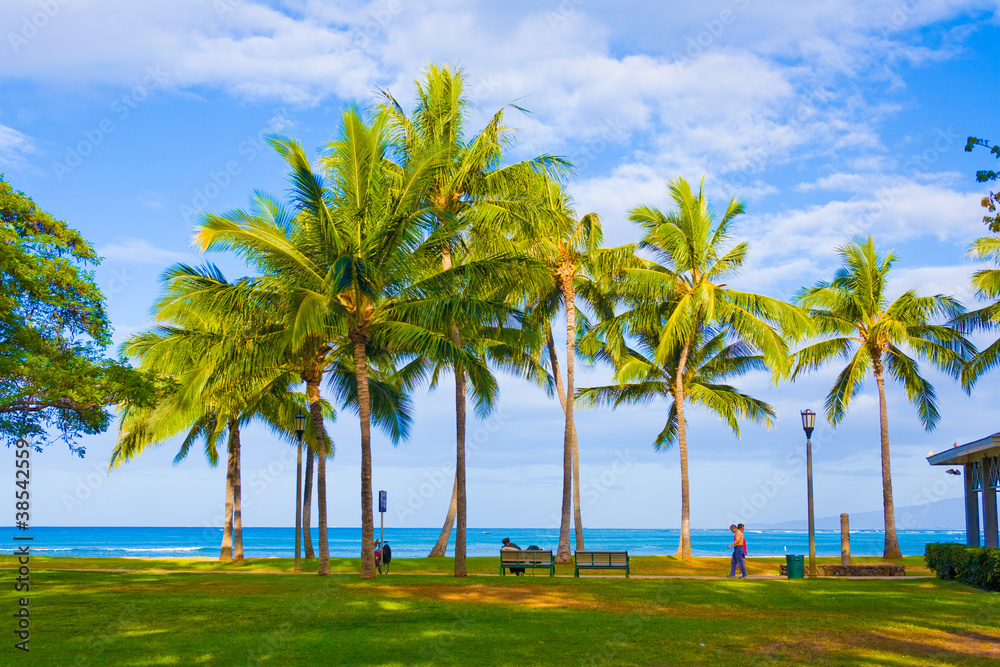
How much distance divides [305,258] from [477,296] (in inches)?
179

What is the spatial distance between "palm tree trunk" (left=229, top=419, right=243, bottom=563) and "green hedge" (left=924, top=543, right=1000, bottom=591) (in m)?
24.0

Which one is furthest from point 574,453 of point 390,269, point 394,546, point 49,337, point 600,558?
point 394,546

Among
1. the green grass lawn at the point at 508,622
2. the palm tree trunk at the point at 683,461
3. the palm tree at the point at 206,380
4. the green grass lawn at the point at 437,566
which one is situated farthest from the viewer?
the palm tree trunk at the point at 683,461

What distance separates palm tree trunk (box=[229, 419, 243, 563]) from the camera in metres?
32.6

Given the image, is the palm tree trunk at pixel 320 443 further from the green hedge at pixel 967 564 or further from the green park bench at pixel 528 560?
the green hedge at pixel 967 564

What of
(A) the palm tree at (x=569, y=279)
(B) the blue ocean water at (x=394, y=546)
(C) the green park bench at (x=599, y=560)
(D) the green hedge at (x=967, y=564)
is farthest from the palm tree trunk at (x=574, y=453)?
(B) the blue ocean water at (x=394, y=546)

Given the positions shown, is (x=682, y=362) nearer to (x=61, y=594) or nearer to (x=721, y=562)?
(x=721, y=562)

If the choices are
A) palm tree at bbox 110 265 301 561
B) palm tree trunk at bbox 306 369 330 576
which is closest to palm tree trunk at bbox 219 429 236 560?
palm tree at bbox 110 265 301 561

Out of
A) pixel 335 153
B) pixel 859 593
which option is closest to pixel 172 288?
pixel 335 153

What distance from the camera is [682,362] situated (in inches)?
1196

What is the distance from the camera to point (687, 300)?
28719mm

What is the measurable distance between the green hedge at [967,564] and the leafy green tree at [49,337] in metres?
17.6

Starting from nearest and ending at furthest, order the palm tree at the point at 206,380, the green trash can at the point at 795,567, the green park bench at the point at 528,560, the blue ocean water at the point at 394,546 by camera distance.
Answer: the palm tree at the point at 206,380 → the green trash can at the point at 795,567 → the green park bench at the point at 528,560 → the blue ocean water at the point at 394,546

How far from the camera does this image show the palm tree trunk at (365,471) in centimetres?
1945
